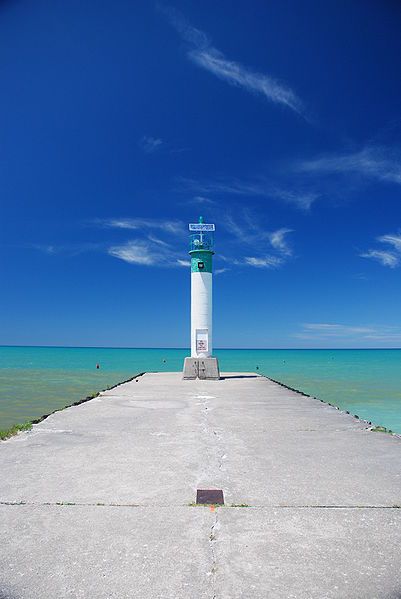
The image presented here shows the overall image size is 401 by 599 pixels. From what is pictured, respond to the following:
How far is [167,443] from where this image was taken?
25.1ft

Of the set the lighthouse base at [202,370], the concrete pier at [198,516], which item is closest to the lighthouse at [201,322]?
the lighthouse base at [202,370]

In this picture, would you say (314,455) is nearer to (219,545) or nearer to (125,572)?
(219,545)

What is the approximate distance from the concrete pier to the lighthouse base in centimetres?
1356

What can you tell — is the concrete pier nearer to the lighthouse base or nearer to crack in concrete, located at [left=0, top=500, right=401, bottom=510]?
crack in concrete, located at [left=0, top=500, right=401, bottom=510]

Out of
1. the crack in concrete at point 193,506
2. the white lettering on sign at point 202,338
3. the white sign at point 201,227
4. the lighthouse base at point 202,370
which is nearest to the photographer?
the crack in concrete at point 193,506

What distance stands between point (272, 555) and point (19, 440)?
5623 millimetres

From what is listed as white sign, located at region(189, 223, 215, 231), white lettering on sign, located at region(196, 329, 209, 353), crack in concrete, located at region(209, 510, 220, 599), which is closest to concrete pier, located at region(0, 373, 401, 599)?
crack in concrete, located at region(209, 510, 220, 599)

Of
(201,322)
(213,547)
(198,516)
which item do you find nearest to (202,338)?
(201,322)

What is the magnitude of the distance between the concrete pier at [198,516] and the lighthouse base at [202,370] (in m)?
13.6

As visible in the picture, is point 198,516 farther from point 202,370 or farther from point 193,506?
point 202,370

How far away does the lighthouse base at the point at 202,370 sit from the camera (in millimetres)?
22234

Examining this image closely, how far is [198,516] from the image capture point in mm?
4273

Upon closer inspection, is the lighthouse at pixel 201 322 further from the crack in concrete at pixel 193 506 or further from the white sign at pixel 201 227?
the crack in concrete at pixel 193 506

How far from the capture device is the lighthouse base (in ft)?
72.9
